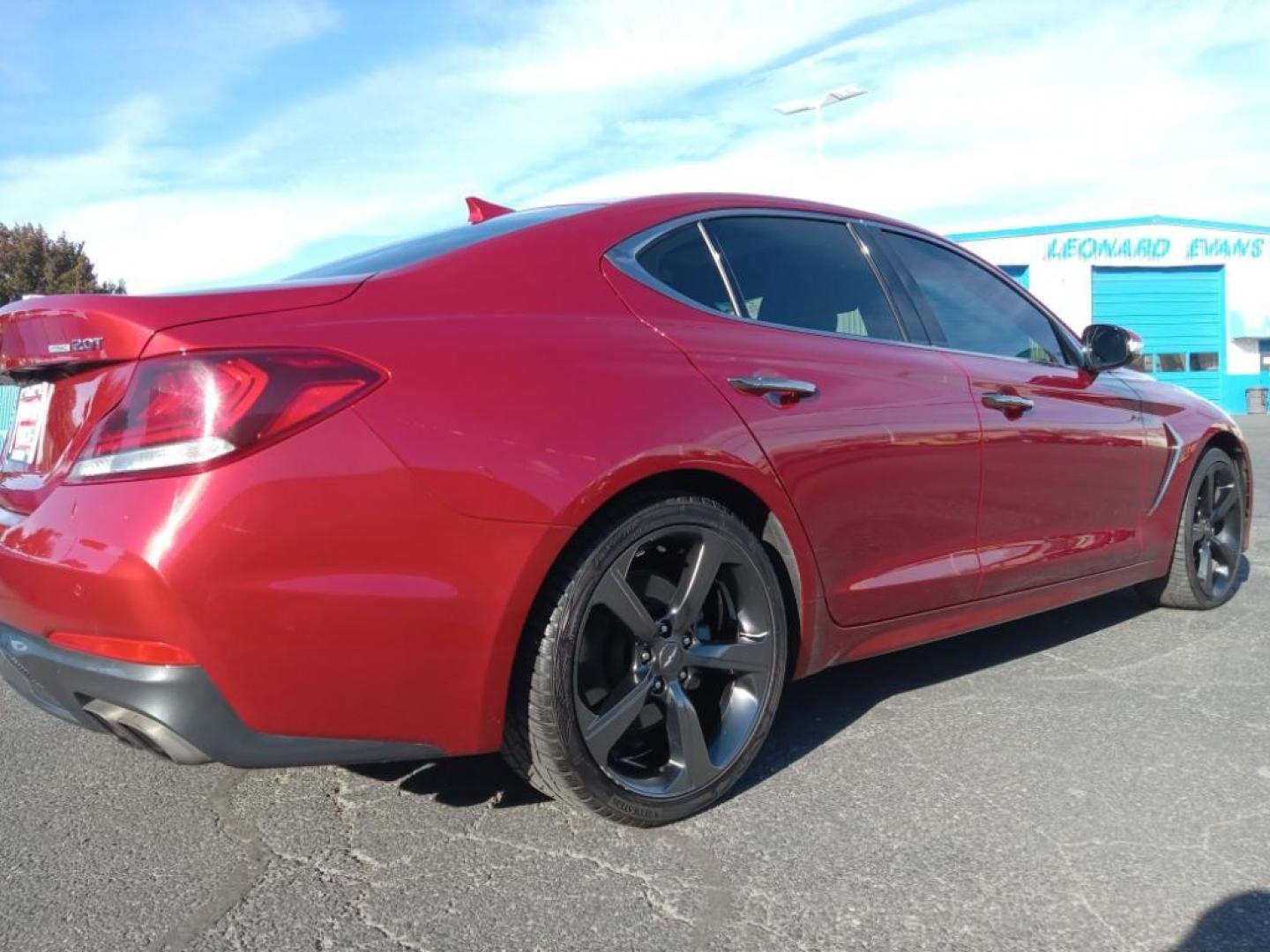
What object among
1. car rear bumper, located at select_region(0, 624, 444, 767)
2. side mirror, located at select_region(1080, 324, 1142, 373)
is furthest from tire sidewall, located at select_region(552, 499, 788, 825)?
side mirror, located at select_region(1080, 324, 1142, 373)

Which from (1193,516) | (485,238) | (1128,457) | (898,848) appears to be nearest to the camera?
(898,848)

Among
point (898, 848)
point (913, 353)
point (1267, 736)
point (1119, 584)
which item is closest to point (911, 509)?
point (913, 353)

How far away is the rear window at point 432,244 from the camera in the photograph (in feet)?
8.50

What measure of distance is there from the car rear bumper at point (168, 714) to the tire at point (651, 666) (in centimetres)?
31

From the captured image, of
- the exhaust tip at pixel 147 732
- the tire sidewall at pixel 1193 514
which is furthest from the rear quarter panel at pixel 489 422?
the tire sidewall at pixel 1193 514

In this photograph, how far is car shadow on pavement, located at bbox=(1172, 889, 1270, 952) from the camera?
204 centimetres

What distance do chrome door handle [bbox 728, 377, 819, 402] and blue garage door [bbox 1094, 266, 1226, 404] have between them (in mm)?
31922

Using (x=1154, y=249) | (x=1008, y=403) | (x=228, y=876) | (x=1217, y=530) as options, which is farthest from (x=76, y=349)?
(x=1154, y=249)

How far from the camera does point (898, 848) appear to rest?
2443 mm

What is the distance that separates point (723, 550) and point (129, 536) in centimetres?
129

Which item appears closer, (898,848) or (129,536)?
(129,536)

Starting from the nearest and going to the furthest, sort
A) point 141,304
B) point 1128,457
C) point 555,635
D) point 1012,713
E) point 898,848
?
point 141,304, point 555,635, point 898,848, point 1012,713, point 1128,457

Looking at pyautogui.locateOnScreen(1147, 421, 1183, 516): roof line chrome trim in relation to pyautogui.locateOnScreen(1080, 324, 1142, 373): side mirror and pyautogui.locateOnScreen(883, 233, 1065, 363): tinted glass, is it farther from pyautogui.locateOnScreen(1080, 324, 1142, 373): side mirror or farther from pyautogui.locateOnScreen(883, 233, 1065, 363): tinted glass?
pyautogui.locateOnScreen(883, 233, 1065, 363): tinted glass

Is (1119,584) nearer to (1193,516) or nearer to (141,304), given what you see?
(1193,516)
